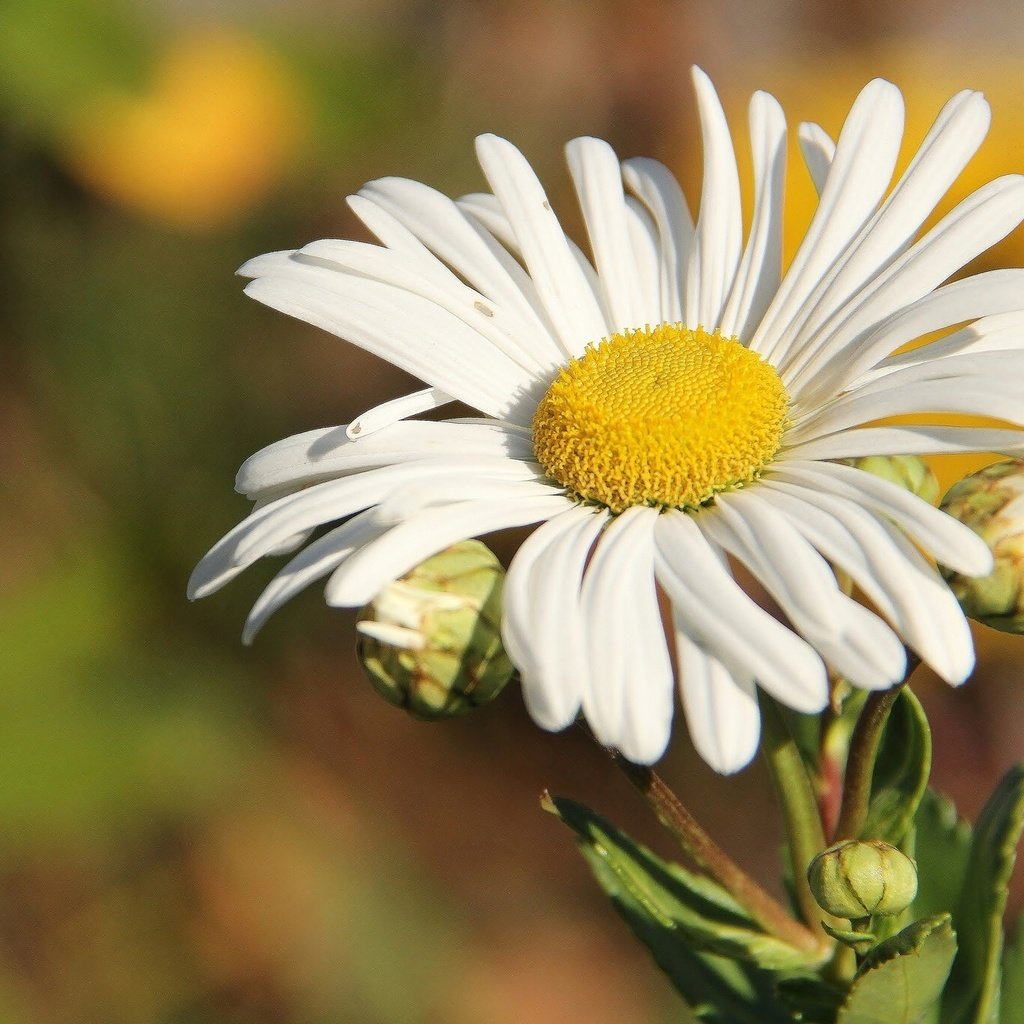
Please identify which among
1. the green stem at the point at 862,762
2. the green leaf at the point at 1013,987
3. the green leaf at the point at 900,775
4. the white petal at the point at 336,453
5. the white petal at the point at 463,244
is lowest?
the green leaf at the point at 1013,987

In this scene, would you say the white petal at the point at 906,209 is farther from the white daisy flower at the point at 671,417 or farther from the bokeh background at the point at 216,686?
the bokeh background at the point at 216,686

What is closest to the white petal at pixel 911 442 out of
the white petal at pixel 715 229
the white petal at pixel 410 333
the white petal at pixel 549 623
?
the white petal at pixel 549 623

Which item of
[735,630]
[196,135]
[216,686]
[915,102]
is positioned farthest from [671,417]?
[196,135]

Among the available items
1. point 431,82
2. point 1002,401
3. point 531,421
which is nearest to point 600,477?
point 531,421

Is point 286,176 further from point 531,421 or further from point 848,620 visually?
point 848,620

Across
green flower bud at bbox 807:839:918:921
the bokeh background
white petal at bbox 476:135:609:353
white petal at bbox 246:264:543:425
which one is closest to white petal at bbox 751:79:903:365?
white petal at bbox 476:135:609:353
